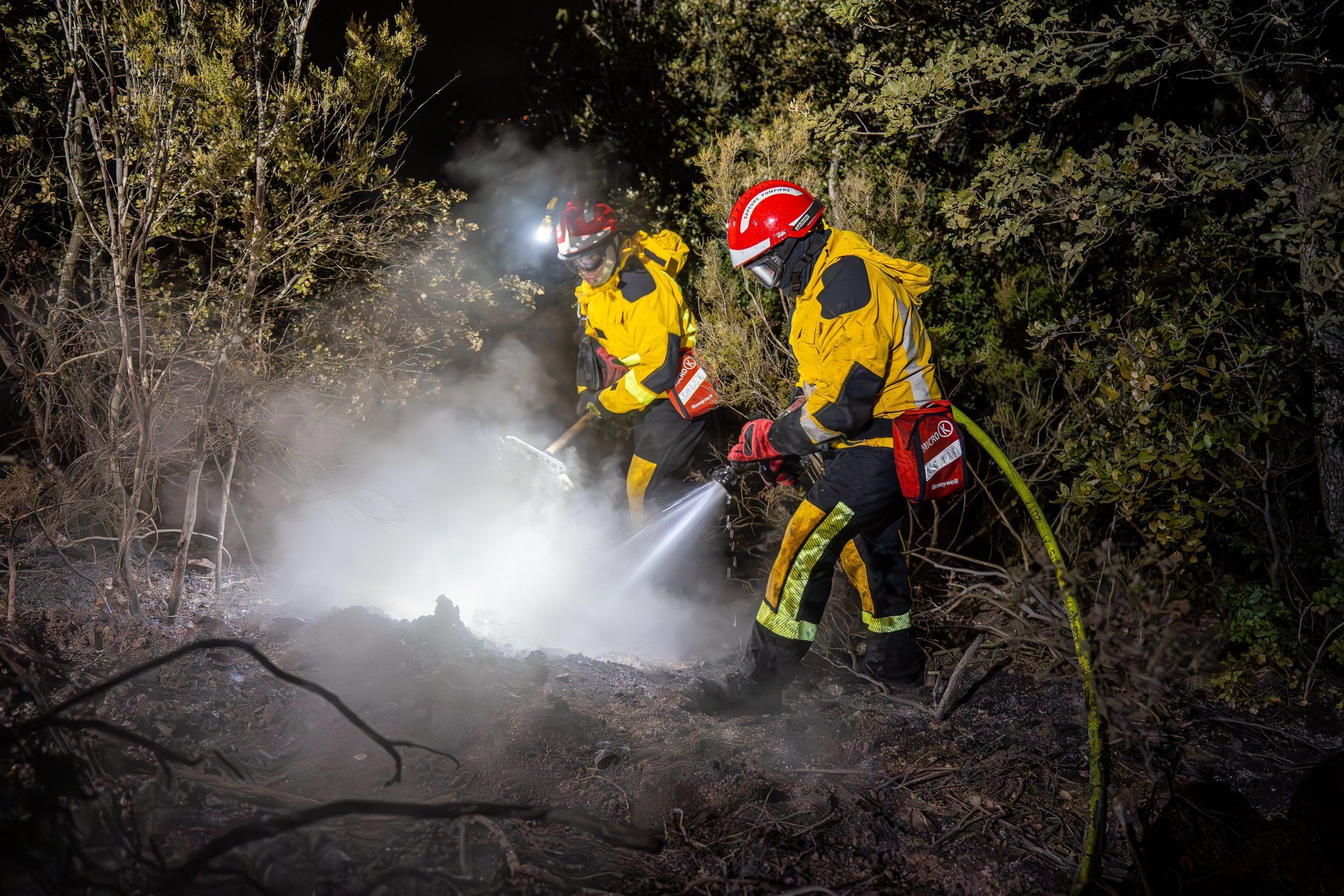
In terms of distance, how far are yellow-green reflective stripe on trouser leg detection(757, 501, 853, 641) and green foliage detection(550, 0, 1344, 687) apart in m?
1.38

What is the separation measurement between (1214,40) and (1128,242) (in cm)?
165

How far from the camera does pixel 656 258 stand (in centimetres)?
502

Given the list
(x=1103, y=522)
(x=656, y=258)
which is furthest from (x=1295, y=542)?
(x=656, y=258)

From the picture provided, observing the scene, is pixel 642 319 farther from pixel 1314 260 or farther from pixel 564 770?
pixel 1314 260

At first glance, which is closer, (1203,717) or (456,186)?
(1203,717)

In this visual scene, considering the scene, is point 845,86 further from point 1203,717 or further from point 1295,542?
point 1203,717

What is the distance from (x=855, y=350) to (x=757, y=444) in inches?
32.2

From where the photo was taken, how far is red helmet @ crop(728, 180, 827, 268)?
12.0ft

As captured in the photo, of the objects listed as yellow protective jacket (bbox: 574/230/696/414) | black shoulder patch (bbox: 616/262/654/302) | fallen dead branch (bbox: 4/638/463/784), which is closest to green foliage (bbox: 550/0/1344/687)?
yellow protective jacket (bbox: 574/230/696/414)

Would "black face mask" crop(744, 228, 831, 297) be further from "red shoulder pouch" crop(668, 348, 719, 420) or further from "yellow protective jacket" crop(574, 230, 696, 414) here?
"red shoulder pouch" crop(668, 348, 719, 420)

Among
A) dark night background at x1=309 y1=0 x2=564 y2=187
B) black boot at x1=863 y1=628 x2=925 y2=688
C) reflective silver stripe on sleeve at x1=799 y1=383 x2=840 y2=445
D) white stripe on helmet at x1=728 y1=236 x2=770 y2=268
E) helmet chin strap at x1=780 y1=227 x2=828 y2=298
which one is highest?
dark night background at x1=309 y1=0 x2=564 y2=187

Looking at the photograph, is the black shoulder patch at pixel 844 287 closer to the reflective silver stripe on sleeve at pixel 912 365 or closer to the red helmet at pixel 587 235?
the reflective silver stripe on sleeve at pixel 912 365

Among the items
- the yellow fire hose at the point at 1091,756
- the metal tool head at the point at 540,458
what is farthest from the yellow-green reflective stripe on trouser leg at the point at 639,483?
the yellow fire hose at the point at 1091,756

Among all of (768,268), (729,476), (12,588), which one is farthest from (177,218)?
(729,476)
